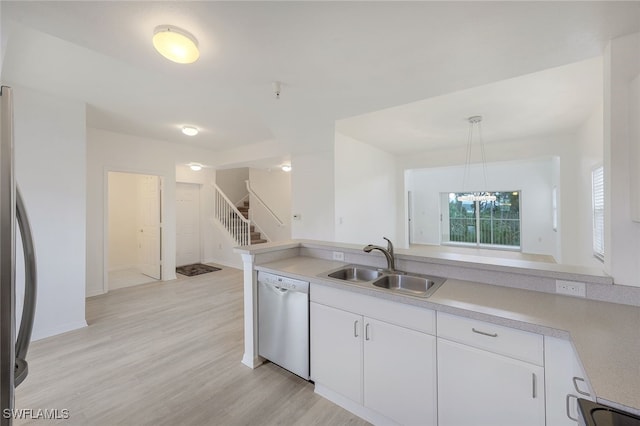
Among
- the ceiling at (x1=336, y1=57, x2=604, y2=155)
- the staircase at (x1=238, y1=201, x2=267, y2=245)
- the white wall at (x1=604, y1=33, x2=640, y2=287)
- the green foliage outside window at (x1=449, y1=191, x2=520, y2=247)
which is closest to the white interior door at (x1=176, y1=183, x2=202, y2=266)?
the staircase at (x1=238, y1=201, x2=267, y2=245)

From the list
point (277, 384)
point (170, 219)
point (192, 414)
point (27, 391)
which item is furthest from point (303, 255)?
point (170, 219)

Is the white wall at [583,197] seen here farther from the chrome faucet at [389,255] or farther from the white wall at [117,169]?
the white wall at [117,169]

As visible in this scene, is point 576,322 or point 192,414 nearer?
point 576,322

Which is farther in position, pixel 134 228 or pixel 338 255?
pixel 134 228

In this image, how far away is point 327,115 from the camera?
337 centimetres

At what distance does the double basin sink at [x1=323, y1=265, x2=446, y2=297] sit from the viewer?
1961 millimetres

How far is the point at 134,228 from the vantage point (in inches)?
244

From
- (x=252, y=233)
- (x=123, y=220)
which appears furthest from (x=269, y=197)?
(x=123, y=220)

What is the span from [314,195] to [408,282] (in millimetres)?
2771

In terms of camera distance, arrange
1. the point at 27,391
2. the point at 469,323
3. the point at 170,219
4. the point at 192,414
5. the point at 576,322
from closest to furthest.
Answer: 1. the point at 576,322
2. the point at 469,323
3. the point at 192,414
4. the point at 27,391
5. the point at 170,219

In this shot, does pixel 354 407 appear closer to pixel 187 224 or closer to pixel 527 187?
pixel 187 224

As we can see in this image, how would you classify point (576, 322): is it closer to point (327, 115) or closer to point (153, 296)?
point (327, 115)

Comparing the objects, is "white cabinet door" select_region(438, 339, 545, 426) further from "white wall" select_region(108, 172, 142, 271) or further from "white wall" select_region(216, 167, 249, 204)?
"white wall" select_region(216, 167, 249, 204)

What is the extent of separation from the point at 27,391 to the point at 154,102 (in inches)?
120
